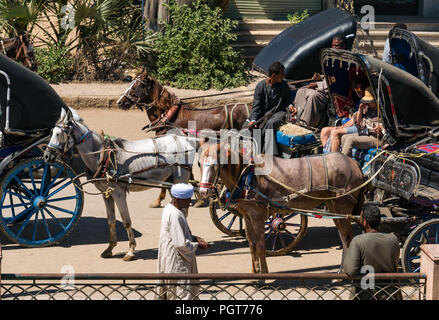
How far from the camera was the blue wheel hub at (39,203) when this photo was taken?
1105cm

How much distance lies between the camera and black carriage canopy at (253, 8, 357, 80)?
14.5m

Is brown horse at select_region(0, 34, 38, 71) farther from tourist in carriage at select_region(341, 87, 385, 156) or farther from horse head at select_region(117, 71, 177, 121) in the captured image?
tourist in carriage at select_region(341, 87, 385, 156)

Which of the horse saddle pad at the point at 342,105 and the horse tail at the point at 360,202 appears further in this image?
the horse saddle pad at the point at 342,105

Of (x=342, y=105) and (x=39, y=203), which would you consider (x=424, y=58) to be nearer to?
(x=342, y=105)

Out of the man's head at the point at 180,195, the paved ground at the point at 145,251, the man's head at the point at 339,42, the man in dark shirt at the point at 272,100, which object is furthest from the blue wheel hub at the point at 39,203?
the man's head at the point at 339,42

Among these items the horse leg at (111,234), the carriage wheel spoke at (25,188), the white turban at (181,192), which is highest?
the white turban at (181,192)

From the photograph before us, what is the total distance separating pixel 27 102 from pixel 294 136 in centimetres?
365

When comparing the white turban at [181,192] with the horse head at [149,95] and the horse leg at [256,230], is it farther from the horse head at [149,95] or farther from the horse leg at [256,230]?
the horse head at [149,95]

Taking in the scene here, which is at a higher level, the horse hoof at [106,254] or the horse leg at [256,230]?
the horse leg at [256,230]

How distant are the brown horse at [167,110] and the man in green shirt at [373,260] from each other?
5.71 meters

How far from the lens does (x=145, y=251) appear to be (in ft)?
36.6

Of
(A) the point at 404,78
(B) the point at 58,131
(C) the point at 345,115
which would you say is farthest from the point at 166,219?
(C) the point at 345,115

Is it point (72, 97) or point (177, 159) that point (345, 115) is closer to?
point (177, 159)

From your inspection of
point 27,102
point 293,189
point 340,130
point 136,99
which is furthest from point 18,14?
point 293,189
